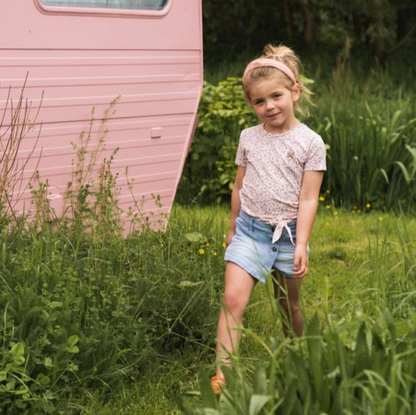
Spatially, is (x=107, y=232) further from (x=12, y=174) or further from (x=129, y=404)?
(x=129, y=404)

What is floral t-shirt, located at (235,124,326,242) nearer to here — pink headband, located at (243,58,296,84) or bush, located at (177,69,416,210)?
pink headband, located at (243,58,296,84)

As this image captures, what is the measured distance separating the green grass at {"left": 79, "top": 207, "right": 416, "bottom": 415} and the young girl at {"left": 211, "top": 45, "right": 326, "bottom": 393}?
0.17 metres

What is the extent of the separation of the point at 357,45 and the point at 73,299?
10.6 metres

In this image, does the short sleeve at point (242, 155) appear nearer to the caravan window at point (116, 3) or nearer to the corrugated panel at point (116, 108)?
the corrugated panel at point (116, 108)

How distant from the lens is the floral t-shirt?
359 cm

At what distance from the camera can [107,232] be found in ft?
13.8

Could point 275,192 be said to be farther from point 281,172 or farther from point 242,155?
point 242,155

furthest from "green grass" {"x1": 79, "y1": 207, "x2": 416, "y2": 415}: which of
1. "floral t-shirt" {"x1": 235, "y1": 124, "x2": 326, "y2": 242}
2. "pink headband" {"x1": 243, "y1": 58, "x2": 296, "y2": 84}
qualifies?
"pink headband" {"x1": 243, "y1": 58, "x2": 296, "y2": 84}

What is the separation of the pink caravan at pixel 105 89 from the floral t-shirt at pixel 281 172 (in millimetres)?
917

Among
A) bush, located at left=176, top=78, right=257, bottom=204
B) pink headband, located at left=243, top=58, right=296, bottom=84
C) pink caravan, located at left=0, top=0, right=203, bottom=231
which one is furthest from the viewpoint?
bush, located at left=176, top=78, right=257, bottom=204

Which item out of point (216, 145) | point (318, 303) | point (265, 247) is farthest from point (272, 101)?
point (216, 145)

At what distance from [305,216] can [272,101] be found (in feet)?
1.54

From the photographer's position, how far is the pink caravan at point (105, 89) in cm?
415

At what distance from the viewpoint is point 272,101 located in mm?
3594
